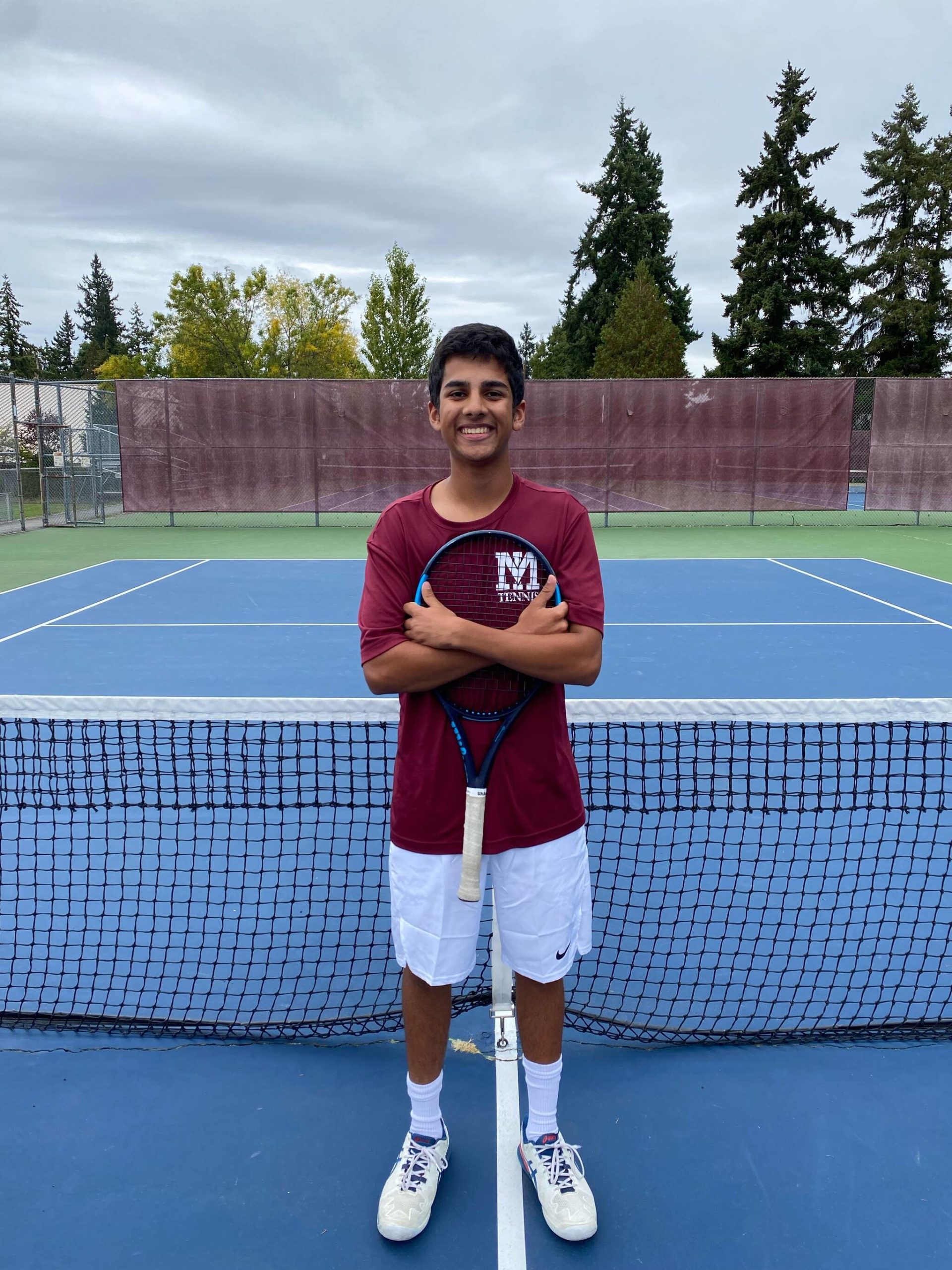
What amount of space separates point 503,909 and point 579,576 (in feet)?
2.49

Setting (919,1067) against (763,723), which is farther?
(763,723)

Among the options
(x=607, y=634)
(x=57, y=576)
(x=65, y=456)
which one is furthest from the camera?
(x=65, y=456)

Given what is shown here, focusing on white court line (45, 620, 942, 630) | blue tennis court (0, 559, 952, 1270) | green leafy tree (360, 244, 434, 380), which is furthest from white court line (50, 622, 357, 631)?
green leafy tree (360, 244, 434, 380)

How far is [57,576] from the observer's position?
11789mm

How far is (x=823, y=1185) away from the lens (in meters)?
2.14

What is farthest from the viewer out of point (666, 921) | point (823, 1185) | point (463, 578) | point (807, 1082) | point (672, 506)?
point (672, 506)

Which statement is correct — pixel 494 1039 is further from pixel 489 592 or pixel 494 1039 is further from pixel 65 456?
pixel 65 456

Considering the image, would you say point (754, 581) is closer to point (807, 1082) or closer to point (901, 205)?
point (807, 1082)

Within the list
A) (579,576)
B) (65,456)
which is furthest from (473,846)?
(65,456)

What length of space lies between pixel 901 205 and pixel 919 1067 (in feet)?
150

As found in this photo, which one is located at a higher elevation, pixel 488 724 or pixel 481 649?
pixel 481 649

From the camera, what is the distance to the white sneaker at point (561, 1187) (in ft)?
6.56

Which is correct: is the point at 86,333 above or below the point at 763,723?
above

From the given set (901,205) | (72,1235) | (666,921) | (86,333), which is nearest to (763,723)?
(666,921)
